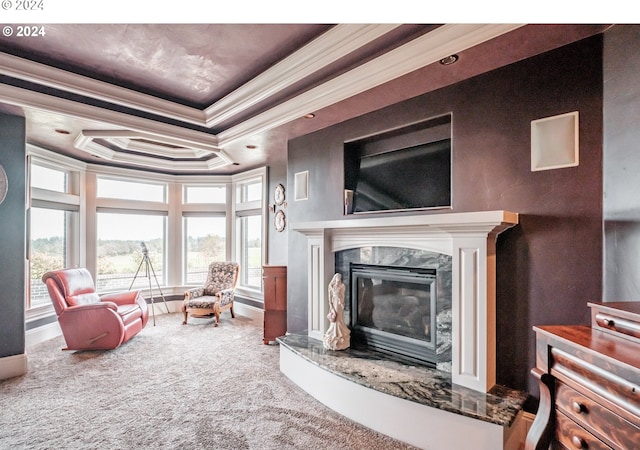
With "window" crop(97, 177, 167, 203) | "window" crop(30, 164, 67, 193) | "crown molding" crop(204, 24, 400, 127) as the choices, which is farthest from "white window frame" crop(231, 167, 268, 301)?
"window" crop(30, 164, 67, 193)

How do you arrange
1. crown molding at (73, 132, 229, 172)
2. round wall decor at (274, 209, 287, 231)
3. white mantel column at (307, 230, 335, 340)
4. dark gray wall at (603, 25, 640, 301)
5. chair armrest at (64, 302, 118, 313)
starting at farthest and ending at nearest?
1. round wall decor at (274, 209, 287, 231)
2. crown molding at (73, 132, 229, 172)
3. chair armrest at (64, 302, 118, 313)
4. white mantel column at (307, 230, 335, 340)
5. dark gray wall at (603, 25, 640, 301)

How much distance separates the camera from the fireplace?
2.71 metres

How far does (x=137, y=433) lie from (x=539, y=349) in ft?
8.82

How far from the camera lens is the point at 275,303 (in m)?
4.19

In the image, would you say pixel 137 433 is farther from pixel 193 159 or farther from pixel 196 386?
pixel 193 159

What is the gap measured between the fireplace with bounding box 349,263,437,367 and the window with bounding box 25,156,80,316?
4421 mm

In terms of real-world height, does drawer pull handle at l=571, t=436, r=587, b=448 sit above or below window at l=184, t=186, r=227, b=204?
below

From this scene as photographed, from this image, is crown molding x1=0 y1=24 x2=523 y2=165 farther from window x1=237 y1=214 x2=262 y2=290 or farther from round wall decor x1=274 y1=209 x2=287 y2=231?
window x1=237 y1=214 x2=262 y2=290

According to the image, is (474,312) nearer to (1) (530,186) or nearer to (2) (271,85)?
(1) (530,186)

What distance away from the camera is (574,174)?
2039 millimetres

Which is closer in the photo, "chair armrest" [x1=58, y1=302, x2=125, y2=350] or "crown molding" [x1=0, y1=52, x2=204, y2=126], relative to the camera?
"crown molding" [x1=0, y1=52, x2=204, y2=126]

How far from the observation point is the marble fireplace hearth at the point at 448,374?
2.03 meters

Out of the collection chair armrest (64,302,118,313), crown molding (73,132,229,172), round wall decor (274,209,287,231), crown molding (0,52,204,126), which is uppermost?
crown molding (0,52,204,126)

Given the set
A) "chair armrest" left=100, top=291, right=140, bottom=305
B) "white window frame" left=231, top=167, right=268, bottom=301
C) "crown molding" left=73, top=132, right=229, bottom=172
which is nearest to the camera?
"chair armrest" left=100, top=291, right=140, bottom=305
